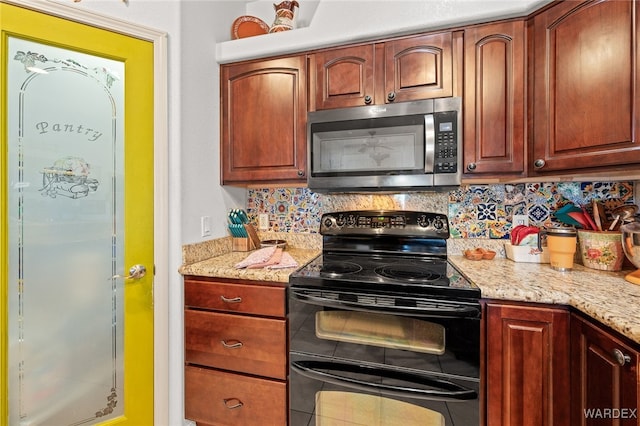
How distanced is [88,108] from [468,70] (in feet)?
6.22

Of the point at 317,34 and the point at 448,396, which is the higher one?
the point at 317,34

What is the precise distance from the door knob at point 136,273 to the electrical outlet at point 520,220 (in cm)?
211

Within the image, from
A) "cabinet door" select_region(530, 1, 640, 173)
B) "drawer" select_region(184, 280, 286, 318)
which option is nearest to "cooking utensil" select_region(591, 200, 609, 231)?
"cabinet door" select_region(530, 1, 640, 173)

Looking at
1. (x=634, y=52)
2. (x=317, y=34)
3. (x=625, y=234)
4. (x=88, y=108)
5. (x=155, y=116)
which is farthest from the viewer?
(x=317, y=34)

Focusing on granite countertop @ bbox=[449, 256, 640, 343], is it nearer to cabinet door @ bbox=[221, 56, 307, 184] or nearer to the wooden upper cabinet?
the wooden upper cabinet

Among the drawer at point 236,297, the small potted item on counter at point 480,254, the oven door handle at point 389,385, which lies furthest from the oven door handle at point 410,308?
the small potted item on counter at point 480,254

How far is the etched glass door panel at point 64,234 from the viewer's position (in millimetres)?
1262

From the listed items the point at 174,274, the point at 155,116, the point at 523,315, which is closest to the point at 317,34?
the point at 155,116

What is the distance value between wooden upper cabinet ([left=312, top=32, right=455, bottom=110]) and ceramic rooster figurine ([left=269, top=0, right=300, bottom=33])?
359 mm

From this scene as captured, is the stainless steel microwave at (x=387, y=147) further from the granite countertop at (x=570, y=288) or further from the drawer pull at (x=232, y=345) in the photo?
the drawer pull at (x=232, y=345)

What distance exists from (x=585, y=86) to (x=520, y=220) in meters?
0.76

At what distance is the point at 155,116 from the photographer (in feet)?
5.06

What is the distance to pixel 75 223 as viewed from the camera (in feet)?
4.50

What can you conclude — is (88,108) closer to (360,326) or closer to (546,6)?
(360,326)
